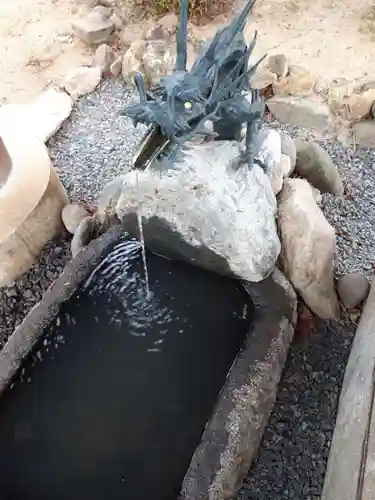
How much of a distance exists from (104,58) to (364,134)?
1805 millimetres

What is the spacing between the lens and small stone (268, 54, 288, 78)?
4.15 metres

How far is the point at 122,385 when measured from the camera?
257 cm

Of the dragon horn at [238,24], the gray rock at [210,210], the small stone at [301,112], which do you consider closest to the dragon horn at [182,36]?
the dragon horn at [238,24]

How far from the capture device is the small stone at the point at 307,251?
2.83 meters

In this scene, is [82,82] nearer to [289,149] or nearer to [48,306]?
[289,149]

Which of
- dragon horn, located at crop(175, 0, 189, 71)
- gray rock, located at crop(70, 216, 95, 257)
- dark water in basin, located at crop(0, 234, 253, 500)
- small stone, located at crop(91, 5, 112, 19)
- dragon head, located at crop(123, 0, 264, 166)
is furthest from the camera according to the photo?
small stone, located at crop(91, 5, 112, 19)

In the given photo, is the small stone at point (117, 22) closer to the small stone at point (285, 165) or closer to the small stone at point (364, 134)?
the small stone at point (364, 134)

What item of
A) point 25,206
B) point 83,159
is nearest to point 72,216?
point 25,206

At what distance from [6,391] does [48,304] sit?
0.38 metres

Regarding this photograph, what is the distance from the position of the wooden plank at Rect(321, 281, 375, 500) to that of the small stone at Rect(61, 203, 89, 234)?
1564 millimetres

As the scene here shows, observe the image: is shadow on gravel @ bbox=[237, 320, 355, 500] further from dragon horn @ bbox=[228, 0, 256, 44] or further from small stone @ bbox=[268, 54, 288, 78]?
small stone @ bbox=[268, 54, 288, 78]

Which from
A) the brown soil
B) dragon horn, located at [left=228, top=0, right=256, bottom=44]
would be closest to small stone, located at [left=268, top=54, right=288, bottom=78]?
the brown soil

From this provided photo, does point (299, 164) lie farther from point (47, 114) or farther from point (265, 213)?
point (47, 114)

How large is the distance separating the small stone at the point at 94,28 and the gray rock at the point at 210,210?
2.44 meters
